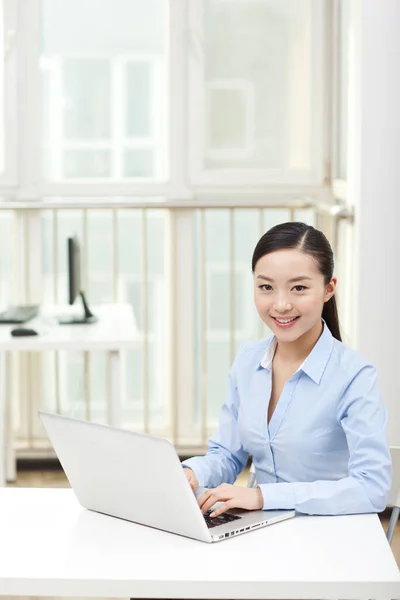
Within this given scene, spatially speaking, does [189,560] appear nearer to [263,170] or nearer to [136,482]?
[136,482]

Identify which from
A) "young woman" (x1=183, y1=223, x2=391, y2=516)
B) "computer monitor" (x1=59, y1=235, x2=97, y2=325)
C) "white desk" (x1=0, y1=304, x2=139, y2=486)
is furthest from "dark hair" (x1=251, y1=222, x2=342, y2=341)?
"computer monitor" (x1=59, y1=235, x2=97, y2=325)

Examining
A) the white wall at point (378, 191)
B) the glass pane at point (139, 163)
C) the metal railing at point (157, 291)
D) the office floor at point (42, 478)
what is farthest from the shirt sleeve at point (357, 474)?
the glass pane at point (139, 163)

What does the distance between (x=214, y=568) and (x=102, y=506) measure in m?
0.29

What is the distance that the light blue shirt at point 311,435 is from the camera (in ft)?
5.05

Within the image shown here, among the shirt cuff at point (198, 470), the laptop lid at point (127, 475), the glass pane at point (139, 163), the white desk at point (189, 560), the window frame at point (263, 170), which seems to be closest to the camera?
the white desk at point (189, 560)

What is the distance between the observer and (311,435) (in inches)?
66.9

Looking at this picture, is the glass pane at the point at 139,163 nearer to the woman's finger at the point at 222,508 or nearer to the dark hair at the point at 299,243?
the dark hair at the point at 299,243

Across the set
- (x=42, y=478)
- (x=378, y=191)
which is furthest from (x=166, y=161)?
(x=42, y=478)

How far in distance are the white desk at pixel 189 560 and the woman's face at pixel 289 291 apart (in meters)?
0.34

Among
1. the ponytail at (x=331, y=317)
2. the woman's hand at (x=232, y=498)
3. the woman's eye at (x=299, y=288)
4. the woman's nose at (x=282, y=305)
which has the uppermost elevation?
the woman's eye at (x=299, y=288)

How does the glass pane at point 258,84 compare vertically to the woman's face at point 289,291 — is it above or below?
above

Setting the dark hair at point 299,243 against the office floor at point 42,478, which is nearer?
the dark hair at point 299,243

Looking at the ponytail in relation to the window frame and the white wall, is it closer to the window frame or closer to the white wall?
the white wall

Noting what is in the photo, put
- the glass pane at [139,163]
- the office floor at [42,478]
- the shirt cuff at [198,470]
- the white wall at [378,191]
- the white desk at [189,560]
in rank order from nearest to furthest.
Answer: the white desk at [189,560] → the shirt cuff at [198,470] → the white wall at [378,191] → the office floor at [42,478] → the glass pane at [139,163]
